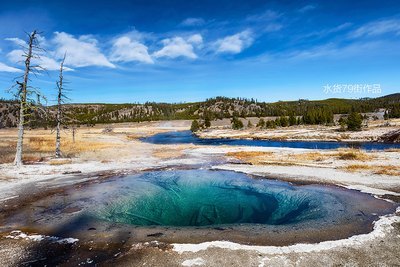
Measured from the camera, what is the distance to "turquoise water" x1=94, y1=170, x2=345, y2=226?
563 inches

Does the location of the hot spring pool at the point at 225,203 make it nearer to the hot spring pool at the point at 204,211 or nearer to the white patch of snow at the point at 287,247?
the hot spring pool at the point at 204,211

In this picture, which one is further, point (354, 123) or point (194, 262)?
point (354, 123)

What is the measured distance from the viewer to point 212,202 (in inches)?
696

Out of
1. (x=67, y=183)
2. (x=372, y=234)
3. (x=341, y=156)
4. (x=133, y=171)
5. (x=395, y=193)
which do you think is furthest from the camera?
(x=341, y=156)

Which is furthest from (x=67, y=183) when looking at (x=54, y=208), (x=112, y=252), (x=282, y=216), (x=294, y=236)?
(x=294, y=236)

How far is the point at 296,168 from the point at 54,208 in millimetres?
19384

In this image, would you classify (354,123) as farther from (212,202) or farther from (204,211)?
(204,211)

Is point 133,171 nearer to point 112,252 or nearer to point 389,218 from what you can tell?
point 112,252

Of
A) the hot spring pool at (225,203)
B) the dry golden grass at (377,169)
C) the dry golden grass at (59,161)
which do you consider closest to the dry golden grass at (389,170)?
the dry golden grass at (377,169)

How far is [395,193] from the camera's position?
647 inches

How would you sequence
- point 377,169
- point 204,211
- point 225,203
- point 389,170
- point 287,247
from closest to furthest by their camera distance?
point 287,247 < point 204,211 < point 225,203 < point 389,170 < point 377,169

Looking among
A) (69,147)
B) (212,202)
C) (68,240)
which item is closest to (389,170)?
(212,202)

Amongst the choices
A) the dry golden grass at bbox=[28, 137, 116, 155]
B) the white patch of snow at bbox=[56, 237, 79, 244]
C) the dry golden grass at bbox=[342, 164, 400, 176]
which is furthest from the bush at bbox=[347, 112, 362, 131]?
the white patch of snow at bbox=[56, 237, 79, 244]

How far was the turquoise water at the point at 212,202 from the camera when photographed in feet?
46.9
